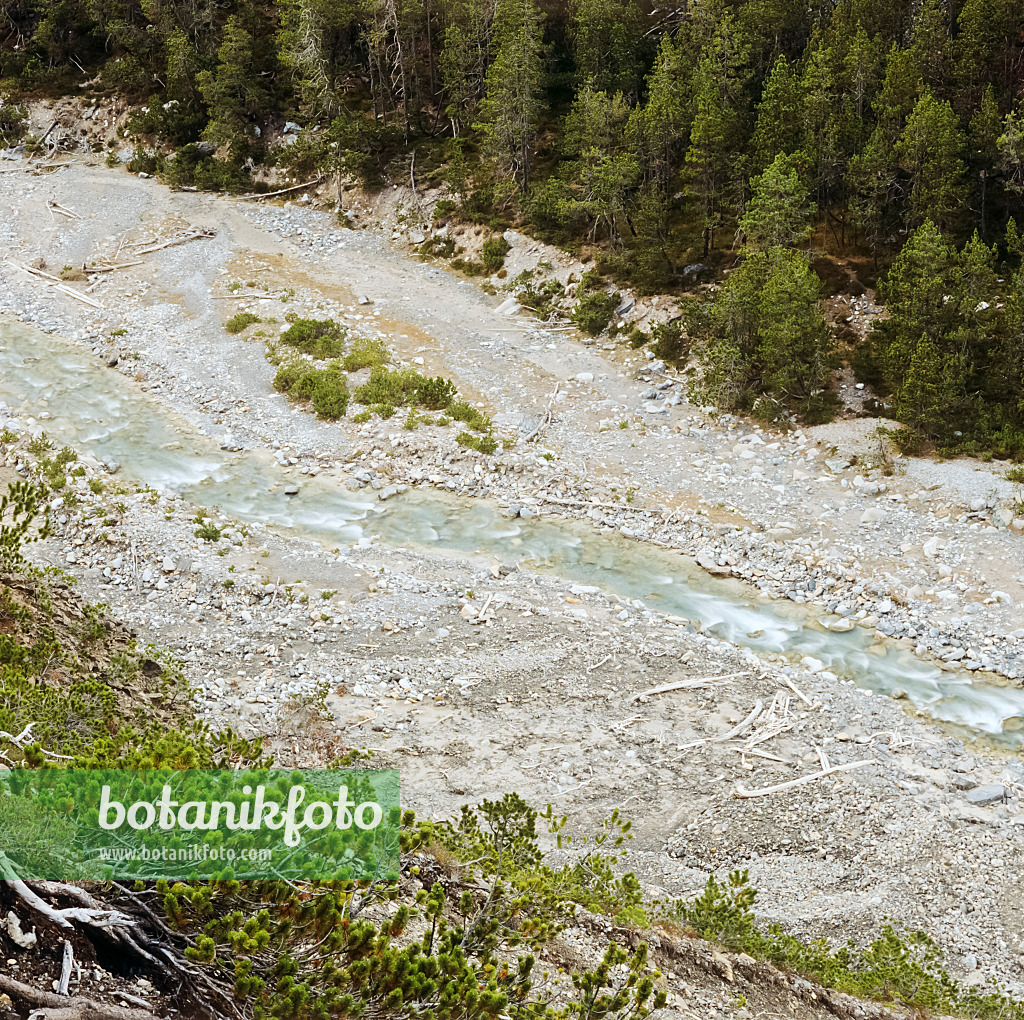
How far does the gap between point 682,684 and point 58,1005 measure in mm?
14202

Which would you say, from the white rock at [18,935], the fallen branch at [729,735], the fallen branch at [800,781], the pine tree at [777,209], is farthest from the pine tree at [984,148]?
the white rock at [18,935]

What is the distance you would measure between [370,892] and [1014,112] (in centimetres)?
3171

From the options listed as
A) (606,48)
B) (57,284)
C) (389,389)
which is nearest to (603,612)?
(389,389)

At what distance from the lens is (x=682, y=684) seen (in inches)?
760

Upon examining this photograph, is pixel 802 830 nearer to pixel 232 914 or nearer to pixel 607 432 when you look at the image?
pixel 232 914

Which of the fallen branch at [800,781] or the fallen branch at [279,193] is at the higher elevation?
the fallen branch at [279,193]

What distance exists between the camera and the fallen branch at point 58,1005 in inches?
275

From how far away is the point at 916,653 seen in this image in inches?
827

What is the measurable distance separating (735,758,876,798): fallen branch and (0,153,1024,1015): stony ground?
4.2 inches

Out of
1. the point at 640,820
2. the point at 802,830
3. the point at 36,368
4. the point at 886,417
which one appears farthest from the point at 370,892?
the point at 36,368

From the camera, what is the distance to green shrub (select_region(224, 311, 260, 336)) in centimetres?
3453

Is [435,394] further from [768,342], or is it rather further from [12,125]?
[12,125]

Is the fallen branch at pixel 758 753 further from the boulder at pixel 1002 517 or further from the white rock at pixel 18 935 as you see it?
the white rock at pixel 18 935

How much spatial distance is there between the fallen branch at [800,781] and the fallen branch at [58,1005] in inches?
468
